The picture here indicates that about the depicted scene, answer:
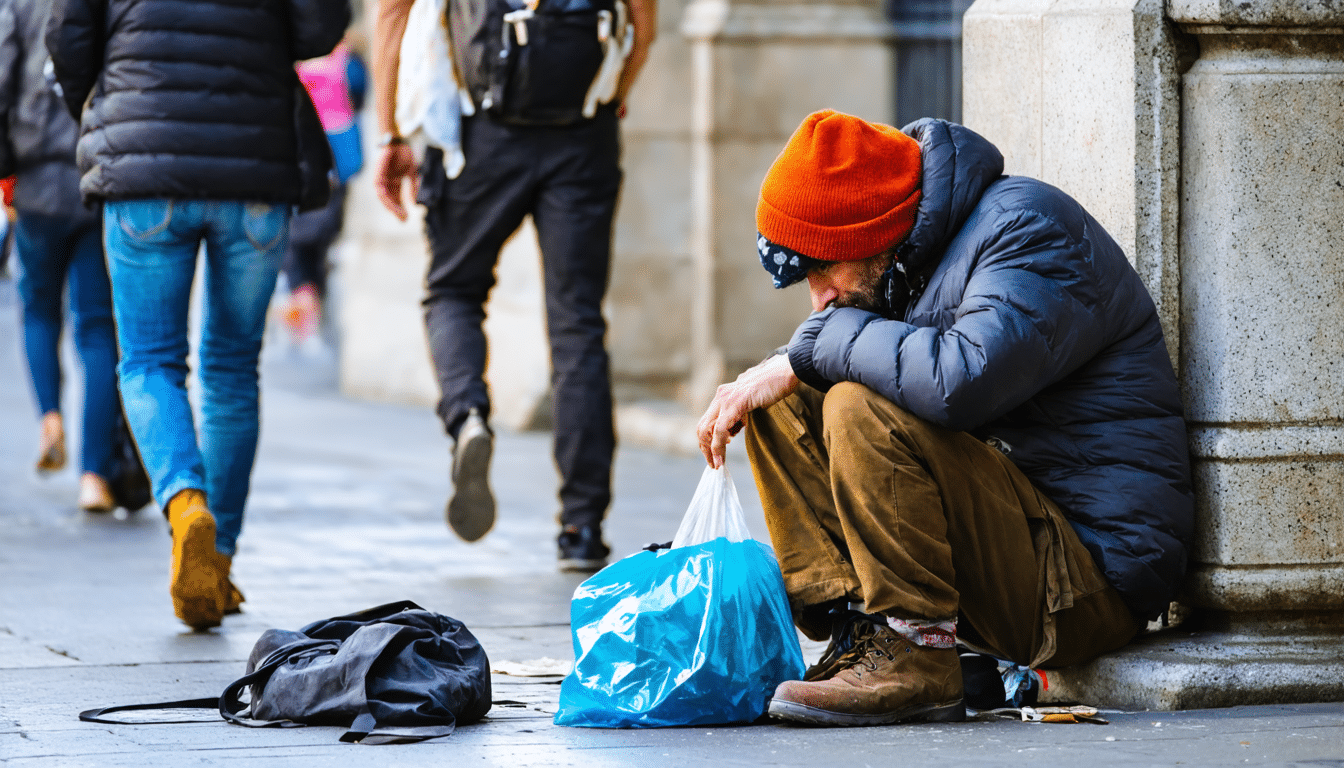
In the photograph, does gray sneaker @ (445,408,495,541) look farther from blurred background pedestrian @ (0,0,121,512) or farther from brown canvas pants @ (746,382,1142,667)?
brown canvas pants @ (746,382,1142,667)

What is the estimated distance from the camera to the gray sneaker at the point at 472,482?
5.57 metres

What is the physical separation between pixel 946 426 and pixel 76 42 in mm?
2575

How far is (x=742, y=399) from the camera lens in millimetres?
3732

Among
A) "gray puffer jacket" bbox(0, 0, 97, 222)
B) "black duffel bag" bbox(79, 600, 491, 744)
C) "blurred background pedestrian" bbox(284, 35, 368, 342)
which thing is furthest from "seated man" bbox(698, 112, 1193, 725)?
"blurred background pedestrian" bbox(284, 35, 368, 342)

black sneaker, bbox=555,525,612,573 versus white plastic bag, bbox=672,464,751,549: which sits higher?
white plastic bag, bbox=672,464,751,549

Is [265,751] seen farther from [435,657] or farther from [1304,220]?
[1304,220]

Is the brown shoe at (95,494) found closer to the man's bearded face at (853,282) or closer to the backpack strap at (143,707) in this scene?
the backpack strap at (143,707)

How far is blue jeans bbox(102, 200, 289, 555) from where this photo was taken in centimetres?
491

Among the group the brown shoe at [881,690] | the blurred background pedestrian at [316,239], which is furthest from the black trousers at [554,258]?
the blurred background pedestrian at [316,239]

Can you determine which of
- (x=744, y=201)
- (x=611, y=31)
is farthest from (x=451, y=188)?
(x=744, y=201)

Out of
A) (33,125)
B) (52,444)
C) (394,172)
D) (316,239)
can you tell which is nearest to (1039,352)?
(394,172)

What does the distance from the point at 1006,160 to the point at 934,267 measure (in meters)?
0.65

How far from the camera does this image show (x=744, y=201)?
376 inches

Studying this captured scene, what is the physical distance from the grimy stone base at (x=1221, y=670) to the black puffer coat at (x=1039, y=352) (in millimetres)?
108
